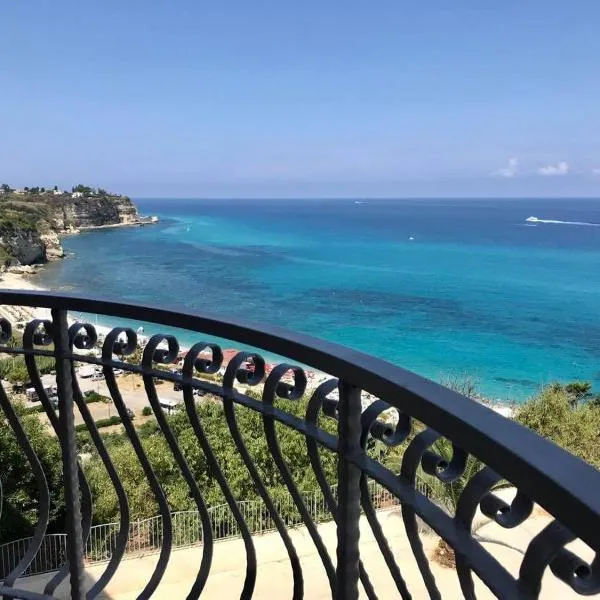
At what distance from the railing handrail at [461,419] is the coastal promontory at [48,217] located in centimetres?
7868

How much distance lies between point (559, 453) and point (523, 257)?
10161 cm

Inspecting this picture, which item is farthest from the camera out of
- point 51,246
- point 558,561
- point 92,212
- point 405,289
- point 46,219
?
point 92,212

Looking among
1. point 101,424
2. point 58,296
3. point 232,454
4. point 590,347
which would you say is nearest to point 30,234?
point 101,424

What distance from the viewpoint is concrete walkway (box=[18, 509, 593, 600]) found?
761 cm

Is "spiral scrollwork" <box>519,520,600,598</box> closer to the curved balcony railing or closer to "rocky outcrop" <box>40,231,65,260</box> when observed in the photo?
the curved balcony railing

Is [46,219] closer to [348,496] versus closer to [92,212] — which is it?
[92,212]

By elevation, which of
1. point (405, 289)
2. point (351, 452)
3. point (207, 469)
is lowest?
point (405, 289)

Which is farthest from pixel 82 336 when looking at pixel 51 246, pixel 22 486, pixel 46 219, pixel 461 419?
pixel 46 219

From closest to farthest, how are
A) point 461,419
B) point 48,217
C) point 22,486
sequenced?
point 461,419 < point 22,486 < point 48,217

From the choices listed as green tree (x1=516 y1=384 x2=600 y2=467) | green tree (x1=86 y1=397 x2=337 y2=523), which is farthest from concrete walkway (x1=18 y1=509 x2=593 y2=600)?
green tree (x1=516 y1=384 x2=600 y2=467)

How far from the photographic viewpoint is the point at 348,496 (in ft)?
4.86

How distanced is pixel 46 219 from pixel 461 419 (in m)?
109

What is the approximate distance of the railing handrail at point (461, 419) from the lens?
0.83 meters

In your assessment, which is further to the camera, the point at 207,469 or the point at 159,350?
the point at 207,469
